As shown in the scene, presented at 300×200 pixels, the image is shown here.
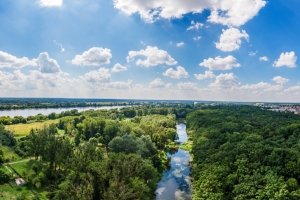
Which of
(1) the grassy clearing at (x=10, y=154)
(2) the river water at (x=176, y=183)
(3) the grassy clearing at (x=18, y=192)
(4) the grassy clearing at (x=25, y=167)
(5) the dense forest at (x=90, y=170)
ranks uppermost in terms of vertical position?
(5) the dense forest at (x=90, y=170)

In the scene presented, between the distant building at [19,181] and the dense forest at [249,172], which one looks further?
the distant building at [19,181]

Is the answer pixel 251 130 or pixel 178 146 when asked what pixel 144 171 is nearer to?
pixel 251 130

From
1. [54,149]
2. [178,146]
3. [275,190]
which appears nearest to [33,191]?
[54,149]

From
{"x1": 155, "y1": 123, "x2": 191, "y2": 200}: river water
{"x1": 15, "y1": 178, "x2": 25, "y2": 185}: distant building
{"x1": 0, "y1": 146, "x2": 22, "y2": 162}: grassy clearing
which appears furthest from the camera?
{"x1": 0, "y1": 146, "x2": 22, "y2": 162}: grassy clearing

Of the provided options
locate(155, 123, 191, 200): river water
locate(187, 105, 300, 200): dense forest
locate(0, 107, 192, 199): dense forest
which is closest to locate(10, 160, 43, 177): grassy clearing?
locate(0, 107, 192, 199): dense forest

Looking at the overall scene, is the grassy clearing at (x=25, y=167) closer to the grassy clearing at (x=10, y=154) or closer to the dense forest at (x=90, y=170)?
the dense forest at (x=90, y=170)

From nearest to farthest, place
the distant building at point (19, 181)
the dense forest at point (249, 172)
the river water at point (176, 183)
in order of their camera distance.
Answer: the dense forest at point (249, 172) → the distant building at point (19, 181) → the river water at point (176, 183)

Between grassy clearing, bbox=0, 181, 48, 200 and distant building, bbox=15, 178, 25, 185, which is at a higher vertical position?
distant building, bbox=15, 178, 25, 185

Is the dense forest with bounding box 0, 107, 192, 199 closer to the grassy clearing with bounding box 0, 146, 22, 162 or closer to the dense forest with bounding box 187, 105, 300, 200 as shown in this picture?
the grassy clearing with bounding box 0, 146, 22, 162

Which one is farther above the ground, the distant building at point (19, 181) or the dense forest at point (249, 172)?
the dense forest at point (249, 172)

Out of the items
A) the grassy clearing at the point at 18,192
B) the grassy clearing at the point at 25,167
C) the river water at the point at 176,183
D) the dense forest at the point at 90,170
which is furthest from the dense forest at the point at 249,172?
the grassy clearing at the point at 25,167
